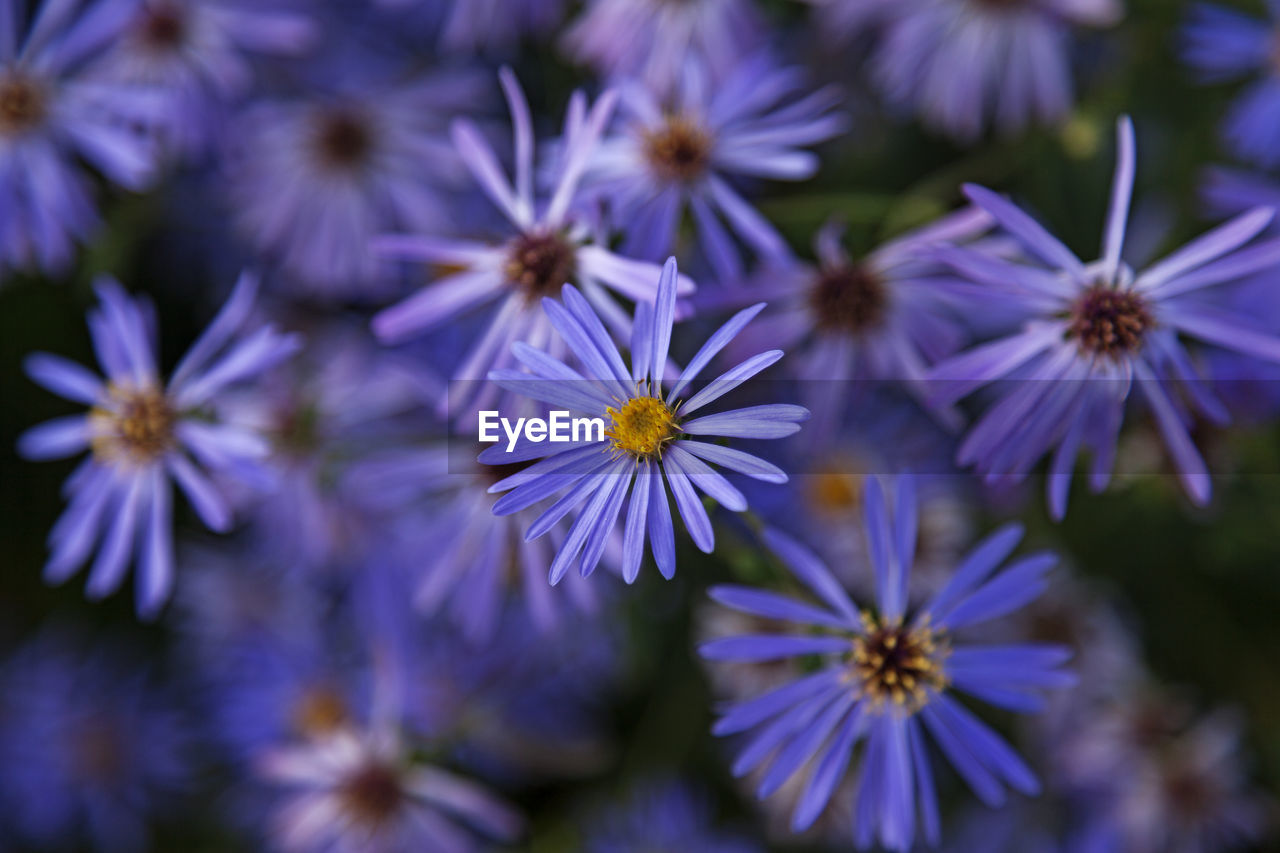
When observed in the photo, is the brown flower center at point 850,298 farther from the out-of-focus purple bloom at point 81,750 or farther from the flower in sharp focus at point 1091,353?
the out-of-focus purple bloom at point 81,750

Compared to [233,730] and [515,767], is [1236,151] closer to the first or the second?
[515,767]

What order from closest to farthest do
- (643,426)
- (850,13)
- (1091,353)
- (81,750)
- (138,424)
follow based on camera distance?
(643,426), (1091,353), (138,424), (850,13), (81,750)

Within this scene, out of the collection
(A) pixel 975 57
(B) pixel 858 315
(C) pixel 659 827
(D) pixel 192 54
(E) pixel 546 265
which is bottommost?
(C) pixel 659 827

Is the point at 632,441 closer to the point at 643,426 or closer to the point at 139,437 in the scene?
the point at 643,426

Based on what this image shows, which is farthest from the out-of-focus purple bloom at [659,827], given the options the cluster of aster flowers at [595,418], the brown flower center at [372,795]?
the brown flower center at [372,795]

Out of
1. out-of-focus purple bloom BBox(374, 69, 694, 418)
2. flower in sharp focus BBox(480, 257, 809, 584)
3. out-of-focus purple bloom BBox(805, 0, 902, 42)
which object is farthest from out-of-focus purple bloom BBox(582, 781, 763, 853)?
out-of-focus purple bloom BBox(805, 0, 902, 42)

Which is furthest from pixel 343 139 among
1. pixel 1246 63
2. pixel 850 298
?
pixel 1246 63
